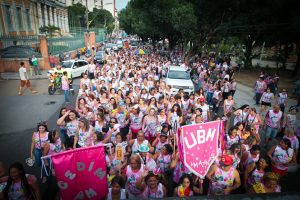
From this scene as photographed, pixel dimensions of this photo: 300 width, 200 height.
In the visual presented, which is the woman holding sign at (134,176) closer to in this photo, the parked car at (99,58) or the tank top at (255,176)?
the tank top at (255,176)

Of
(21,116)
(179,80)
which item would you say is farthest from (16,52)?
(179,80)

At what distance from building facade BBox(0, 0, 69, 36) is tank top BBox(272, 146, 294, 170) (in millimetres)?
30344

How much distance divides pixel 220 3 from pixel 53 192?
19.1 metres

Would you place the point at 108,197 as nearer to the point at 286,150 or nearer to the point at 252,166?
the point at 252,166

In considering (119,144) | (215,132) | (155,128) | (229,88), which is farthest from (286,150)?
(229,88)

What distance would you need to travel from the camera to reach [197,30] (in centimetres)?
2236

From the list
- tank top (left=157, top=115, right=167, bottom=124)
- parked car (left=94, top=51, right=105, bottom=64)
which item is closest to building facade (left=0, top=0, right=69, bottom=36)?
parked car (left=94, top=51, right=105, bottom=64)

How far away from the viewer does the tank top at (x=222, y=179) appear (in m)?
4.16

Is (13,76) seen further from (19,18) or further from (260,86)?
(260,86)

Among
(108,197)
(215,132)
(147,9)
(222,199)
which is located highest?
(147,9)

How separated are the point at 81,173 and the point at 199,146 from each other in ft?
6.38

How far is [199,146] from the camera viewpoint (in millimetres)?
3869

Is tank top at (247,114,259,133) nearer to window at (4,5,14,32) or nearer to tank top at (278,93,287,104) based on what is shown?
tank top at (278,93,287,104)

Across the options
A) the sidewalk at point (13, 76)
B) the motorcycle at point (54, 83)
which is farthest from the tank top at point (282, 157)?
the sidewalk at point (13, 76)
